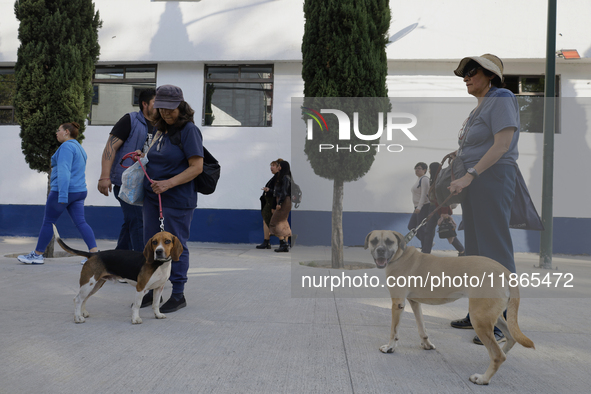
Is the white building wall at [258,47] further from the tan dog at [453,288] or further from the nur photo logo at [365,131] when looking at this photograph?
the tan dog at [453,288]

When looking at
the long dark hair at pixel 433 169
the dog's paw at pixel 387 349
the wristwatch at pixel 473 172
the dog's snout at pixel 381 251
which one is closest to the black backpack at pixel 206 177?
the dog's snout at pixel 381 251

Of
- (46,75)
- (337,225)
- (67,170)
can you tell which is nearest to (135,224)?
(67,170)

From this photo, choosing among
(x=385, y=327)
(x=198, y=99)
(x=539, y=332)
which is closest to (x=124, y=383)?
(x=385, y=327)

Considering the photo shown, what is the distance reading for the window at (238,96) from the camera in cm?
Result: 1074

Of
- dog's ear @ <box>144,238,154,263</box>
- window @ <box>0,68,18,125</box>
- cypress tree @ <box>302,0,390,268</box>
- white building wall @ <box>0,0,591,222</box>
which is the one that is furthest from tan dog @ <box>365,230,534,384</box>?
window @ <box>0,68,18,125</box>

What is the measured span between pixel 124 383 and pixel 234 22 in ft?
30.7

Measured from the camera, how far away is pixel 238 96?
10.8 m

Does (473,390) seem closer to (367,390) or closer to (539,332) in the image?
(367,390)

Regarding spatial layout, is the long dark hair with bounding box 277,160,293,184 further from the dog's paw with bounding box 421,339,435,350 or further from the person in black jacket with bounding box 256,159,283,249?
the dog's paw with bounding box 421,339,435,350

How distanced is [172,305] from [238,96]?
7403 millimetres

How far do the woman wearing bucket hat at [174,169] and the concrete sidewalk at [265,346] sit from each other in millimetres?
685

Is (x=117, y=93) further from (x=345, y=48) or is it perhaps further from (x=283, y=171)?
(x=345, y=48)

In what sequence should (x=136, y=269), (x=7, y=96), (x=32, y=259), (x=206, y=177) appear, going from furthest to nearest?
1. (x=7, y=96)
2. (x=32, y=259)
3. (x=206, y=177)
4. (x=136, y=269)

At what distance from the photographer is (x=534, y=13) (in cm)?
978
